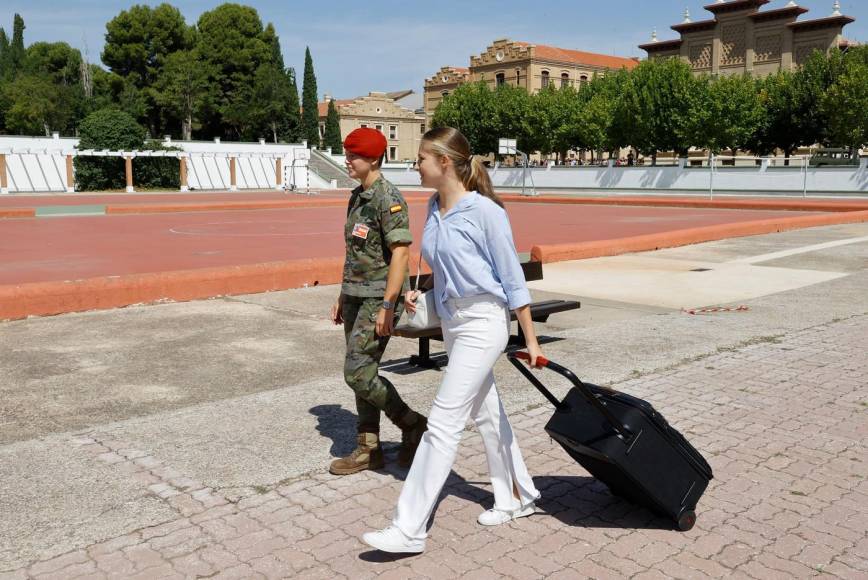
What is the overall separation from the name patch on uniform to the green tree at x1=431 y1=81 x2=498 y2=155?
71.4 m

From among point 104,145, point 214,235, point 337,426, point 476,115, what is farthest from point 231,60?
point 337,426

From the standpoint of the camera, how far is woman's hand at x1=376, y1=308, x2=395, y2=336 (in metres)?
3.86

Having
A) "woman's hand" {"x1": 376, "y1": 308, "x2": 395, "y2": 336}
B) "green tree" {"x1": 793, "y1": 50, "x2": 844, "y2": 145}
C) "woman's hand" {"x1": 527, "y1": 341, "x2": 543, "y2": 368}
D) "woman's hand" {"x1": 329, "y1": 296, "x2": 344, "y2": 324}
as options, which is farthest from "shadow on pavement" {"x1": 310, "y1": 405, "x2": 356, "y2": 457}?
"green tree" {"x1": 793, "y1": 50, "x2": 844, "y2": 145}

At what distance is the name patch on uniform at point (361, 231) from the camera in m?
3.98

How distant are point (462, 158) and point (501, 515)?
1578 millimetres

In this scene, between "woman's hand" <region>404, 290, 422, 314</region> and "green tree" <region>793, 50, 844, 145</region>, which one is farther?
"green tree" <region>793, 50, 844, 145</region>

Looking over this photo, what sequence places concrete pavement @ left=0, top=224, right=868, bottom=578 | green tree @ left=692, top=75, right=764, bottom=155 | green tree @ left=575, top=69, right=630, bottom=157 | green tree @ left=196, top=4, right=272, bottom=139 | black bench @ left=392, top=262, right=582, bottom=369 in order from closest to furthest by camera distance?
concrete pavement @ left=0, top=224, right=868, bottom=578
black bench @ left=392, top=262, right=582, bottom=369
green tree @ left=692, top=75, right=764, bottom=155
green tree @ left=575, top=69, right=630, bottom=157
green tree @ left=196, top=4, right=272, bottom=139

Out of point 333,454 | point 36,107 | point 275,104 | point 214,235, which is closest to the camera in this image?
point 333,454

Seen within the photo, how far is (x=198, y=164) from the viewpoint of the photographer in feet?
188

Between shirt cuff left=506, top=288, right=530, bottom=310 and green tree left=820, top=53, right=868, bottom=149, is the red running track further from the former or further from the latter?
green tree left=820, top=53, right=868, bottom=149

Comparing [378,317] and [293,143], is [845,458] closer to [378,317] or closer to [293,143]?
[378,317]

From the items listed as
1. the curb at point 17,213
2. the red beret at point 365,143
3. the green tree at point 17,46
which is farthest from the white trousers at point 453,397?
the green tree at point 17,46

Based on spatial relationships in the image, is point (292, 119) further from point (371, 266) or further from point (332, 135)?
point (371, 266)

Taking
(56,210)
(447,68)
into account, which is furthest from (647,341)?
(447,68)
